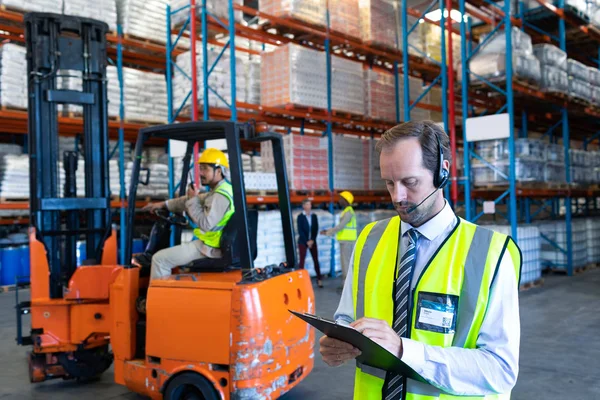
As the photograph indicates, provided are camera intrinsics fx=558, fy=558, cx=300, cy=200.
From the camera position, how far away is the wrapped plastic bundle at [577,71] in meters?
11.6

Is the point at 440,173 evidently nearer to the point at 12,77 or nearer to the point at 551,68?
the point at 12,77

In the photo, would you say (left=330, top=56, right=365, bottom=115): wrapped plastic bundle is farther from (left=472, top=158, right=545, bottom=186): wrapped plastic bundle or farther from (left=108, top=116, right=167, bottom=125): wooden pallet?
(left=108, top=116, right=167, bottom=125): wooden pallet

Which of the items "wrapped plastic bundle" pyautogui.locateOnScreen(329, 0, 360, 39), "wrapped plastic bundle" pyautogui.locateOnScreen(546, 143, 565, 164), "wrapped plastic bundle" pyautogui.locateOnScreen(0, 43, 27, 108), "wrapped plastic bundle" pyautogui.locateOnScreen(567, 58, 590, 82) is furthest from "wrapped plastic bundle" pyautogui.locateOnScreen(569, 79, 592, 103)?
"wrapped plastic bundle" pyautogui.locateOnScreen(0, 43, 27, 108)

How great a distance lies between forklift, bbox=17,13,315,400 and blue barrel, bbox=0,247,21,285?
6.31m

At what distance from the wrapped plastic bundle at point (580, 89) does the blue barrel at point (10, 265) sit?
11.3m

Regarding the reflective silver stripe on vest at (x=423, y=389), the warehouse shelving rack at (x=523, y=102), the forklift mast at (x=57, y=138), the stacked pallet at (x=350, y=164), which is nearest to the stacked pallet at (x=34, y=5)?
the forklift mast at (x=57, y=138)

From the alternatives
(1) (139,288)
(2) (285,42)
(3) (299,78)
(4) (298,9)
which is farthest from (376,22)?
(1) (139,288)

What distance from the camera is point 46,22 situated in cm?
472

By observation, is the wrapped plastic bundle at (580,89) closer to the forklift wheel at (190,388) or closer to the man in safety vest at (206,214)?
the man in safety vest at (206,214)

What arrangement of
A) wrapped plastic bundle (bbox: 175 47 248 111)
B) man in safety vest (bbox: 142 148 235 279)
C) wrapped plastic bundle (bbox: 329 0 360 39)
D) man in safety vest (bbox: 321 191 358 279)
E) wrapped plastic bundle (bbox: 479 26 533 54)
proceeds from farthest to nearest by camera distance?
wrapped plastic bundle (bbox: 329 0 360 39)
wrapped plastic bundle (bbox: 175 47 248 111)
man in safety vest (bbox: 321 191 358 279)
wrapped plastic bundle (bbox: 479 26 533 54)
man in safety vest (bbox: 142 148 235 279)

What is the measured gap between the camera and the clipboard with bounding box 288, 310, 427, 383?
1.34 metres

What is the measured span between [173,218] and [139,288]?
0.60 metres

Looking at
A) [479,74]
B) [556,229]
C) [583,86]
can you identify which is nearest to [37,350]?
[479,74]

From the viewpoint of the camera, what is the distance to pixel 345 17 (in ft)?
37.9
